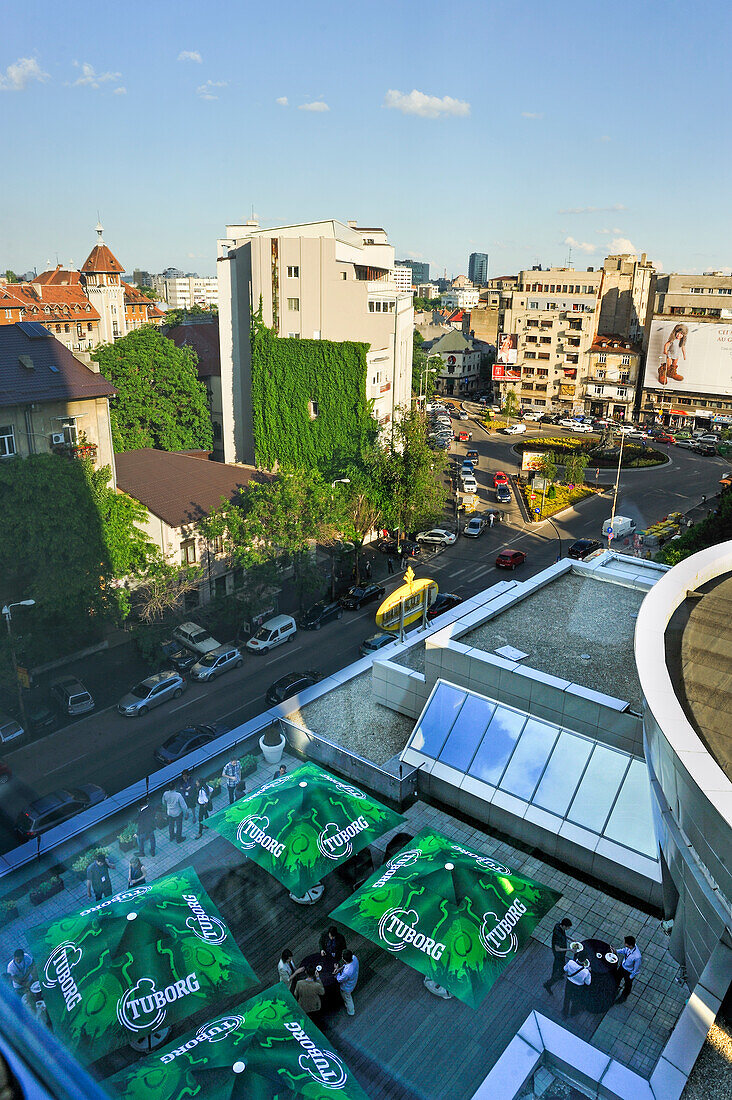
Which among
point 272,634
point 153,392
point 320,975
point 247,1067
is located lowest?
point 272,634

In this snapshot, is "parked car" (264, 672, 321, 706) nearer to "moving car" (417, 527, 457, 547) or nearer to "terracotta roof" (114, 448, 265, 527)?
"terracotta roof" (114, 448, 265, 527)

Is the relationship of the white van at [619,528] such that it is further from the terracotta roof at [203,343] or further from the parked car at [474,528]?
the terracotta roof at [203,343]

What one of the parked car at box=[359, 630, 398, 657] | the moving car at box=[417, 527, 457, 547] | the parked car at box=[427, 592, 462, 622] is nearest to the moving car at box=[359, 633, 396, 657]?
the parked car at box=[359, 630, 398, 657]

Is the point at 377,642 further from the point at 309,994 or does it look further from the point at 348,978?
the point at 309,994

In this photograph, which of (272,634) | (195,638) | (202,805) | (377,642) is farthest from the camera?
(272,634)

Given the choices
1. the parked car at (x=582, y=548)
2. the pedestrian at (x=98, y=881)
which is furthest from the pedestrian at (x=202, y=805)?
the parked car at (x=582, y=548)

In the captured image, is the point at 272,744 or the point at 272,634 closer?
the point at 272,744

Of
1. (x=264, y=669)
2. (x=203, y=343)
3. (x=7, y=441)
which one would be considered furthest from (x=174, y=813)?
(x=203, y=343)
